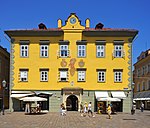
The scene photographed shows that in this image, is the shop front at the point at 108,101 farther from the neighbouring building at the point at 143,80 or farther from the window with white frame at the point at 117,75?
the neighbouring building at the point at 143,80

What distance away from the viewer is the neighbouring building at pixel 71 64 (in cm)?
4459

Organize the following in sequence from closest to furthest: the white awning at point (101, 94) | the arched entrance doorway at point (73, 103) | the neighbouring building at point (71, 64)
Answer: the white awning at point (101, 94), the neighbouring building at point (71, 64), the arched entrance doorway at point (73, 103)

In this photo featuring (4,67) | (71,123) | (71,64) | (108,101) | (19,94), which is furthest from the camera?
(4,67)

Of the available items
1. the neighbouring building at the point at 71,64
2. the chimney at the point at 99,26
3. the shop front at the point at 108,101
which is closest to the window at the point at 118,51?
the neighbouring building at the point at 71,64

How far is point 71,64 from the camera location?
4488cm

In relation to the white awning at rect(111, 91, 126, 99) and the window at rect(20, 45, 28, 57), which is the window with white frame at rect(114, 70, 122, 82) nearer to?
the white awning at rect(111, 91, 126, 99)

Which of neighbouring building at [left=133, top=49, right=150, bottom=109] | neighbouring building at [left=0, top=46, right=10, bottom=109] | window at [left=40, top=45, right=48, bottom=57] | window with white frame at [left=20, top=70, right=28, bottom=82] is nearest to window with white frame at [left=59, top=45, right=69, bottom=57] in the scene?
window at [left=40, top=45, right=48, bottom=57]

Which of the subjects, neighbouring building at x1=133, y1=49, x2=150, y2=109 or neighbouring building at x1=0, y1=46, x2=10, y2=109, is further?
neighbouring building at x1=133, y1=49, x2=150, y2=109

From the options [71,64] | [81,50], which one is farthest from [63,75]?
[81,50]

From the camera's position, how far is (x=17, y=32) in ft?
148

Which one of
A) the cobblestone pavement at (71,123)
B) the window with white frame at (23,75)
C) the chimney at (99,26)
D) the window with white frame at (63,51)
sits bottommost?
the cobblestone pavement at (71,123)

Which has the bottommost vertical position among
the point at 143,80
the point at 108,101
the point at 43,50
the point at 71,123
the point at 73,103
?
the point at 71,123

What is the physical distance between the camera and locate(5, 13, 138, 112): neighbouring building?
1756 inches

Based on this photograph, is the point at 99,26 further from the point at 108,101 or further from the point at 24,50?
the point at 108,101
